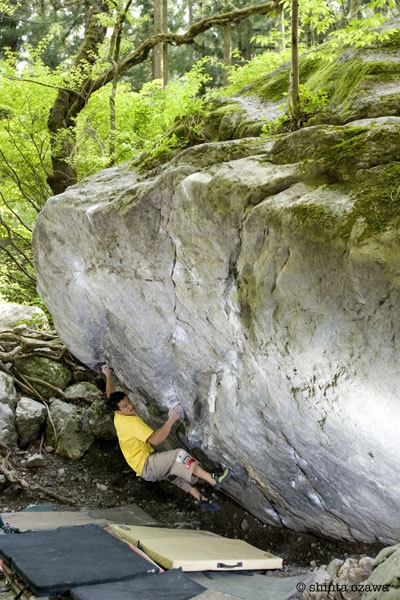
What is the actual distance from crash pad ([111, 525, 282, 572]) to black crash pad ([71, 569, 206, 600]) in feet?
0.89

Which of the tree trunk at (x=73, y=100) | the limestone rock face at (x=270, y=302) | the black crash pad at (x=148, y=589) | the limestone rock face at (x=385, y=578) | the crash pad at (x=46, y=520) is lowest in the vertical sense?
the crash pad at (x=46, y=520)

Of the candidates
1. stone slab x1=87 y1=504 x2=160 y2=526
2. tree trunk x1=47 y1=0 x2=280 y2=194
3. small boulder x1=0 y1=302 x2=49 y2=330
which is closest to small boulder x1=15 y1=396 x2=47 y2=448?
small boulder x1=0 y1=302 x2=49 y2=330

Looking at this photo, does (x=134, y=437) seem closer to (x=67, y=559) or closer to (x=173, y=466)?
(x=173, y=466)

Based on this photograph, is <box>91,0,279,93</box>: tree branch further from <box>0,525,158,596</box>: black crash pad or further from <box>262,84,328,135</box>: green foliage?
<box>0,525,158,596</box>: black crash pad

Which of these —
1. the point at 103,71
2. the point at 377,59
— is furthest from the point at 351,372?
the point at 103,71

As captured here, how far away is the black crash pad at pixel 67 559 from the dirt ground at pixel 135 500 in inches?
70.7

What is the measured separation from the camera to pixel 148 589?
3779mm

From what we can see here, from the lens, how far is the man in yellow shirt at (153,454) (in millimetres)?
6238

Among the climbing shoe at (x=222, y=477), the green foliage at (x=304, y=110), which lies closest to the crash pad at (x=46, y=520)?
the climbing shoe at (x=222, y=477)

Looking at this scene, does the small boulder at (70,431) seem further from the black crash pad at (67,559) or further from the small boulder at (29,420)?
the black crash pad at (67,559)

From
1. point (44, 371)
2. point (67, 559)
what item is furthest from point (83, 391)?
point (67, 559)

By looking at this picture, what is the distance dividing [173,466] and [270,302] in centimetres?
301

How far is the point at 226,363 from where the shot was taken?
5.31 meters

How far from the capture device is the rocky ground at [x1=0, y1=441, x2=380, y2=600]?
5469 millimetres
